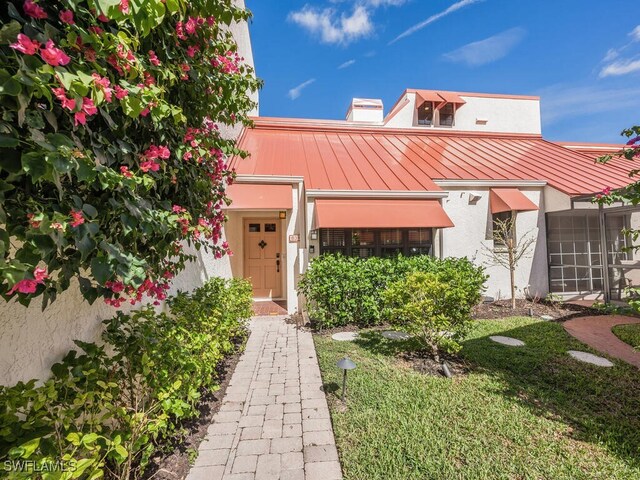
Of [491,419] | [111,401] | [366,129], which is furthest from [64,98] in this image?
[366,129]

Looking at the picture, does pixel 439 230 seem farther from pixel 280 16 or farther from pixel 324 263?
pixel 280 16

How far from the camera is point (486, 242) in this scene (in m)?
13.1

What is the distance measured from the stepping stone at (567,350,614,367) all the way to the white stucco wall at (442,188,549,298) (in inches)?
221

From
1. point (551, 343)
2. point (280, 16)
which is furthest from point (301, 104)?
point (551, 343)

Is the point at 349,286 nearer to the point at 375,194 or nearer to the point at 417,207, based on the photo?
the point at 375,194

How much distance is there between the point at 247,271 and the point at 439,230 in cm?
956

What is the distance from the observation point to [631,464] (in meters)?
3.89

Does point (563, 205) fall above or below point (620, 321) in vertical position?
above

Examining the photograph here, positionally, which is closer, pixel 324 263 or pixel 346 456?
pixel 346 456

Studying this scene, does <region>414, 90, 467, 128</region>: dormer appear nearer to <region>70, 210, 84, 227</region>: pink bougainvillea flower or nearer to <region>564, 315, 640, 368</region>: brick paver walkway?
<region>564, 315, 640, 368</region>: brick paver walkway

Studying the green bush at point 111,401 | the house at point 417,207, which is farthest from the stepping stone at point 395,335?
the green bush at point 111,401

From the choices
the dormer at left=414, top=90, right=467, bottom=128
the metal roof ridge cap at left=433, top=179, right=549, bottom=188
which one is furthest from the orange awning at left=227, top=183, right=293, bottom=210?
the dormer at left=414, top=90, right=467, bottom=128

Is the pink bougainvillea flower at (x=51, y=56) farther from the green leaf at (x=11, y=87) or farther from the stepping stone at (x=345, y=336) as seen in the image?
the stepping stone at (x=345, y=336)

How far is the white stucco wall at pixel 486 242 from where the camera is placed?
12977 millimetres
